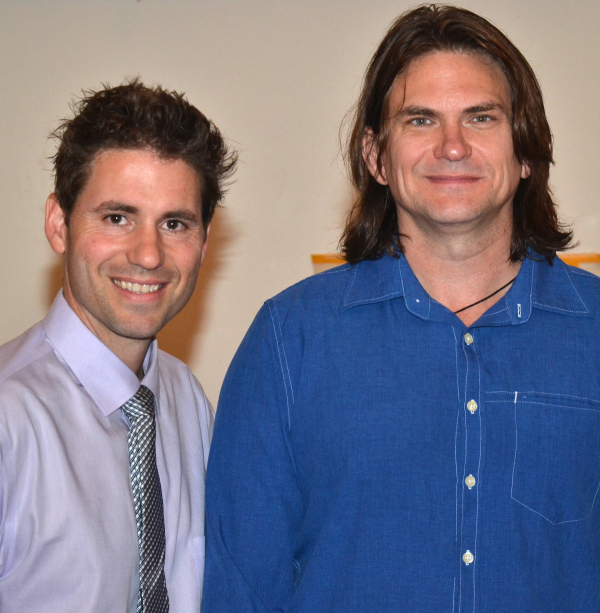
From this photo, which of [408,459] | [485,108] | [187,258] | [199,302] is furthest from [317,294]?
[199,302]

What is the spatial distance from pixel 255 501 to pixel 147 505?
0.20 metres

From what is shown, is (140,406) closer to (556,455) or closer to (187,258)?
(187,258)

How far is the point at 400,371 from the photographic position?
1526 millimetres

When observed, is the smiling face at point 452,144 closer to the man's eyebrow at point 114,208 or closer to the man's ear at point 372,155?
the man's ear at point 372,155

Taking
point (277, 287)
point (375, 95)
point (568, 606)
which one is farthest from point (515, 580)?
point (277, 287)

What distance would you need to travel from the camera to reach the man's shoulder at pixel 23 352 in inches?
55.3

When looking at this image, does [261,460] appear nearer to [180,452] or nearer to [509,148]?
[180,452]

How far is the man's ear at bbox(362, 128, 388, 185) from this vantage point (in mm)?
1691

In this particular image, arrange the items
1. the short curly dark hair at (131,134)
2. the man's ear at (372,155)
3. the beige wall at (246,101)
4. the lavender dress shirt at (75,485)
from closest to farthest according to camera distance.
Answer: the lavender dress shirt at (75,485) < the short curly dark hair at (131,134) < the man's ear at (372,155) < the beige wall at (246,101)

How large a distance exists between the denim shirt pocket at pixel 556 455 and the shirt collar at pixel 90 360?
742mm

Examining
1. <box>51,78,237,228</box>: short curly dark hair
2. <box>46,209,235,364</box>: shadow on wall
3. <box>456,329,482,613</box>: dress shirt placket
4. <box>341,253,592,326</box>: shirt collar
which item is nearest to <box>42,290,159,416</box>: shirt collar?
<box>51,78,237,228</box>: short curly dark hair

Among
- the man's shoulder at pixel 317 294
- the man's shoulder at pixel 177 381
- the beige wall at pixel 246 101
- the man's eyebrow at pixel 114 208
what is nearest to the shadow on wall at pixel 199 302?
the beige wall at pixel 246 101

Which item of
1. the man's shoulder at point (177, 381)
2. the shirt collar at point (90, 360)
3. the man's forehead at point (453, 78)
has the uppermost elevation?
the man's forehead at point (453, 78)

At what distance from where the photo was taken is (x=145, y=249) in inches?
59.2
